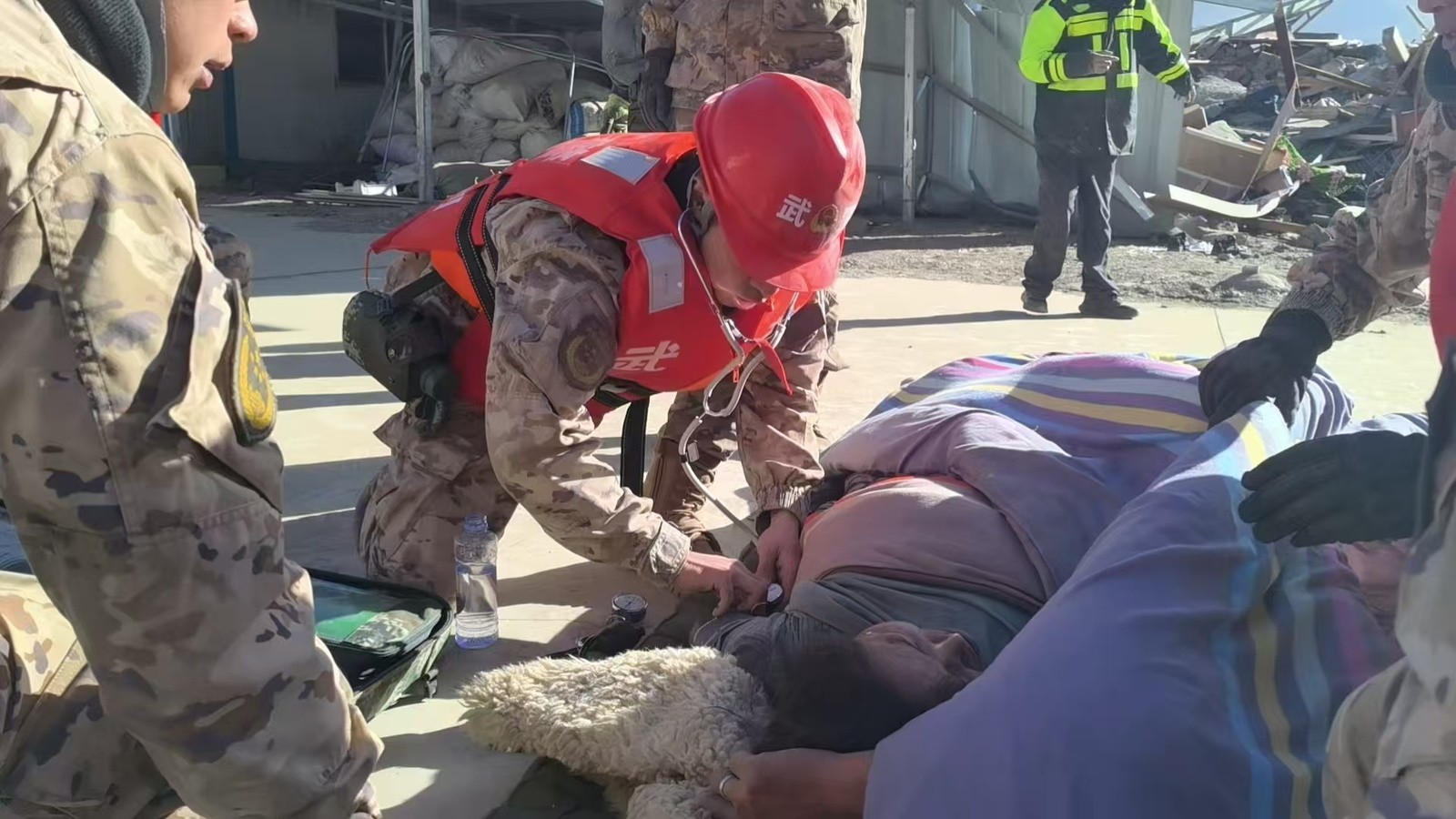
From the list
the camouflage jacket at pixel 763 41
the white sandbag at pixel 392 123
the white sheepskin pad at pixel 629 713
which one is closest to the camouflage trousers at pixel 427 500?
the white sheepskin pad at pixel 629 713

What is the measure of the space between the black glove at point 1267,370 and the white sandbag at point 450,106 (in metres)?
10.8

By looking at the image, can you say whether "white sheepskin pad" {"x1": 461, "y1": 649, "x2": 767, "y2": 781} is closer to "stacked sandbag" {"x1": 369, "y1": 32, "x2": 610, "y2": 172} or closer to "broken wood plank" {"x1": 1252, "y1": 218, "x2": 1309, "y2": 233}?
"broken wood plank" {"x1": 1252, "y1": 218, "x2": 1309, "y2": 233}

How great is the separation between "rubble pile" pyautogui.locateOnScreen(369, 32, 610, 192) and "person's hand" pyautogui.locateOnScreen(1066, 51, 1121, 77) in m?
6.51

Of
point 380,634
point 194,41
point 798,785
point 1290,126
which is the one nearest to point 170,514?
point 194,41

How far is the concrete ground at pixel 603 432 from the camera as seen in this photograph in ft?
6.41

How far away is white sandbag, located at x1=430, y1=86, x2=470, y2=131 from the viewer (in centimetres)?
1203

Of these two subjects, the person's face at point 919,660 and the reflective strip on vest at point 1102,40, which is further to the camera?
the reflective strip on vest at point 1102,40

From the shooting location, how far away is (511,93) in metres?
11.8

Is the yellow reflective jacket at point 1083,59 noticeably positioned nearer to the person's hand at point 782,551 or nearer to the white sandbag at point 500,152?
the person's hand at point 782,551

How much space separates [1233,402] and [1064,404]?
1.16 feet

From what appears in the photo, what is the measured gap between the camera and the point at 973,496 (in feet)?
6.91

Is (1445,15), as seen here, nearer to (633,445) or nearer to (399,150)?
(633,445)

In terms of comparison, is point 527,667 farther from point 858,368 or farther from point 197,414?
point 858,368

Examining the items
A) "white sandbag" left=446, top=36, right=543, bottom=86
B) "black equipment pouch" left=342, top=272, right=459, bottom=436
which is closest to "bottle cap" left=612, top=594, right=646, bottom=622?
"black equipment pouch" left=342, top=272, right=459, bottom=436
